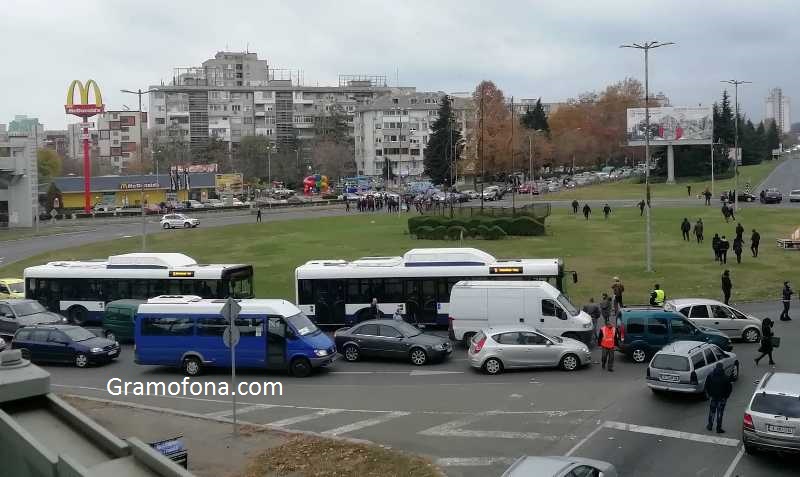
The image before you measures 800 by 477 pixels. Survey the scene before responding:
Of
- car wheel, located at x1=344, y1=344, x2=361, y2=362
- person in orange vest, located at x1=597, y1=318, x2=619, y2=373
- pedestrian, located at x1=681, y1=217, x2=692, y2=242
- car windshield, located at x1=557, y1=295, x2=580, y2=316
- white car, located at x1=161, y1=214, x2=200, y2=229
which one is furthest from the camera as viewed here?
white car, located at x1=161, y1=214, x2=200, y2=229

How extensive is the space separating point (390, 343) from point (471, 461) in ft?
28.1

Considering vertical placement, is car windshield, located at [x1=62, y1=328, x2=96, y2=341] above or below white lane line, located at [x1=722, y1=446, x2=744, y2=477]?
above

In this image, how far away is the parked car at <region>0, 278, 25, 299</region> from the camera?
33094mm

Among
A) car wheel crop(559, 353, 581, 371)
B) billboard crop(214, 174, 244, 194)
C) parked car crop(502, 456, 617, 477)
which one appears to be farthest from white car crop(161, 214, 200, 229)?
parked car crop(502, 456, 617, 477)

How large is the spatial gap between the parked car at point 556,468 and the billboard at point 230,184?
10855cm

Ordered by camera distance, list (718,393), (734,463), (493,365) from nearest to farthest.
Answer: (734,463), (718,393), (493,365)

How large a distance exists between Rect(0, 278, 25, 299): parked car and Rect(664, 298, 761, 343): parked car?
24901 mm

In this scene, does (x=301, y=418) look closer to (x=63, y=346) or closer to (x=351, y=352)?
(x=351, y=352)

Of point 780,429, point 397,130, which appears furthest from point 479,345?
point 397,130

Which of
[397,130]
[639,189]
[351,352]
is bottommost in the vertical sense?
[351,352]

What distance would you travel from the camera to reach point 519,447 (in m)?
15.0

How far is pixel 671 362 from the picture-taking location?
1791 cm

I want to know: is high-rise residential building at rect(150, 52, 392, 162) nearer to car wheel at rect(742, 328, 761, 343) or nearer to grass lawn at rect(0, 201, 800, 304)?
grass lawn at rect(0, 201, 800, 304)

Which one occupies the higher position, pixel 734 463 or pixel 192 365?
pixel 192 365
